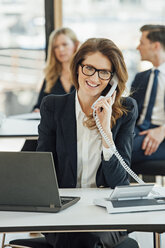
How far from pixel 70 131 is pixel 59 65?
2.37m

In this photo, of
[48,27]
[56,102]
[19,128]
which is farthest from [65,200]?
[48,27]

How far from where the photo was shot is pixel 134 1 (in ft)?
17.8

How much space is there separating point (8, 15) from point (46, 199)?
403 centimetres

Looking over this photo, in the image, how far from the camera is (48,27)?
5457 millimetres

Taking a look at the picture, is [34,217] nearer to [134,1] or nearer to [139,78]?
[139,78]

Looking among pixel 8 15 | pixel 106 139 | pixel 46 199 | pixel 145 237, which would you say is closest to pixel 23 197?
pixel 46 199

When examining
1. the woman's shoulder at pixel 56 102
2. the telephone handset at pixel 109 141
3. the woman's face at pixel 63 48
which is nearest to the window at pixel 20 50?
the woman's face at pixel 63 48

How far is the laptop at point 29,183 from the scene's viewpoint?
5.59 ft

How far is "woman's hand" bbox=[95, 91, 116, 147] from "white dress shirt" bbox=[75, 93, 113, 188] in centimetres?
11

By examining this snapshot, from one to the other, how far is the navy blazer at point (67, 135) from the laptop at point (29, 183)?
1.62 ft

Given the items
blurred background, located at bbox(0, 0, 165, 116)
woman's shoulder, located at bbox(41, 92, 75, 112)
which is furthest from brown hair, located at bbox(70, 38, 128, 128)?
blurred background, located at bbox(0, 0, 165, 116)

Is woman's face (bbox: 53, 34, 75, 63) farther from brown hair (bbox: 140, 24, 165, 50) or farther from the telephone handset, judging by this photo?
the telephone handset

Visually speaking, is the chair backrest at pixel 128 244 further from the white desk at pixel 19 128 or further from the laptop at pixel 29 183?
the white desk at pixel 19 128

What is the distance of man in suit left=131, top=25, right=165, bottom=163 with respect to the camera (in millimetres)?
3717
